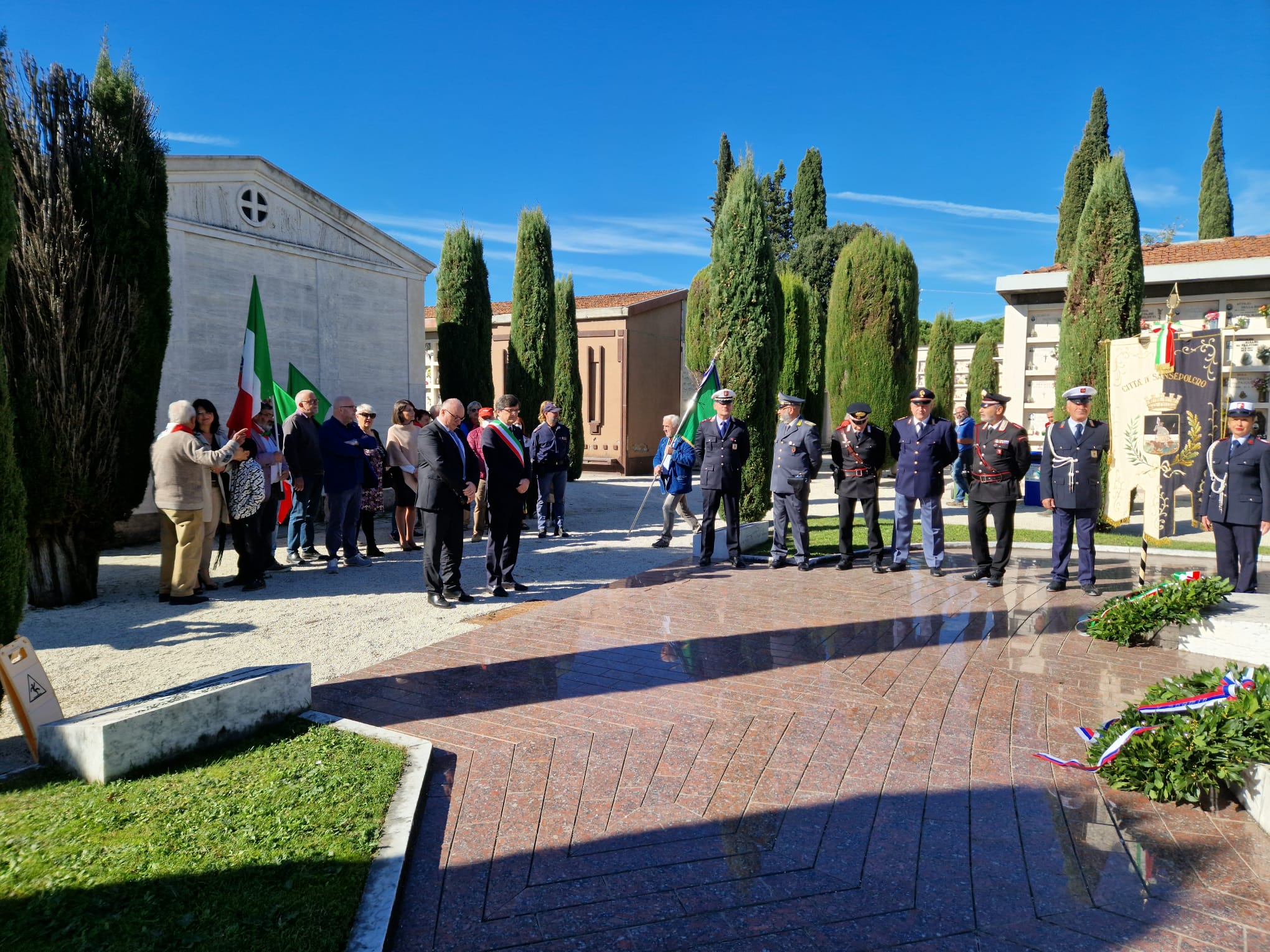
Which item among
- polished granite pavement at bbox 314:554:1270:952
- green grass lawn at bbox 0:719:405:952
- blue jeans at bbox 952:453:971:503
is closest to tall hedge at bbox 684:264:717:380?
blue jeans at bbox 952:453:971:503

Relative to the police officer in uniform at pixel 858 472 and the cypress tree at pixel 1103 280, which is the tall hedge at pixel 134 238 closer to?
the police officer in uniform at pixel 858 472

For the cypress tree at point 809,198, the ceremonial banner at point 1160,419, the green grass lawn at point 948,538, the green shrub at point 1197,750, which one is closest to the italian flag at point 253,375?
the green grass lawn at point 948,538

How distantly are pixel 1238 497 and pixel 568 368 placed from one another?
1631 cm

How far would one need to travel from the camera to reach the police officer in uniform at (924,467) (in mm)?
9234

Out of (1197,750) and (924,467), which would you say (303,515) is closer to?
(924,467)

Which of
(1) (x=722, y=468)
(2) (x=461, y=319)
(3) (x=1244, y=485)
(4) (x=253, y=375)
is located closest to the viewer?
(3) (x=1244, y=485)

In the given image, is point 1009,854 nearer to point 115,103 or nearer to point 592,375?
point 115,103

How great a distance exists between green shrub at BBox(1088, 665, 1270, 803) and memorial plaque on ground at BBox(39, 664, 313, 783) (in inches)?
172

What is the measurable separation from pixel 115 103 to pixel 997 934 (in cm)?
968

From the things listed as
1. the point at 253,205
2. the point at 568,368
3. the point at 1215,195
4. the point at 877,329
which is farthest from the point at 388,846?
the point at 1215,195

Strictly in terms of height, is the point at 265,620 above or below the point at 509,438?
below

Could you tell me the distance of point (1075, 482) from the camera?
824 centimetres

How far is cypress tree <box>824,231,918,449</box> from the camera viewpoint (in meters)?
18.7

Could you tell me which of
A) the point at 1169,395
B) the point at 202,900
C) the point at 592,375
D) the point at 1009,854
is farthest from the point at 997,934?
the point at 592,375
